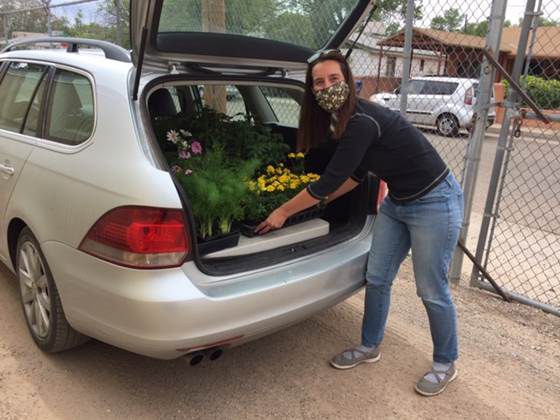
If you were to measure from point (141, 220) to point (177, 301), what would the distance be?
37 centimetres

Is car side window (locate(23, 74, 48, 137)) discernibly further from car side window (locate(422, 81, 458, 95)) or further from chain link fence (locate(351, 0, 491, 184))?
car side window (locate(422, 81, 458, 95))

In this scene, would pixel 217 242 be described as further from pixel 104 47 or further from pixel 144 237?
pixel 104 47

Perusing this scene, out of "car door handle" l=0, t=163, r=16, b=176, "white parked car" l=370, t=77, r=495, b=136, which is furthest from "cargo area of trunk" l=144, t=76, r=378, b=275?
"white parked car" l=370, t=77, r=495, b=136

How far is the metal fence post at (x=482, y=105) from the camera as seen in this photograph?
3.49 meters

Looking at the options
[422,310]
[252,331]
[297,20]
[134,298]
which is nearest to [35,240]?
[134,298]

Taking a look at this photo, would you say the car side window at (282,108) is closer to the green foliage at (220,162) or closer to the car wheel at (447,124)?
the green foliage at (220,162)

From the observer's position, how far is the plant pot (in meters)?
2.46

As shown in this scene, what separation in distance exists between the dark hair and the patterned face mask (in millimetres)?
22

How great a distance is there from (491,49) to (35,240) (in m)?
3.14

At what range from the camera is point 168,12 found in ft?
8.47

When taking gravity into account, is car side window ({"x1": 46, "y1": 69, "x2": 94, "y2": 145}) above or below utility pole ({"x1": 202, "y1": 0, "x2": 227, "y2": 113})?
below

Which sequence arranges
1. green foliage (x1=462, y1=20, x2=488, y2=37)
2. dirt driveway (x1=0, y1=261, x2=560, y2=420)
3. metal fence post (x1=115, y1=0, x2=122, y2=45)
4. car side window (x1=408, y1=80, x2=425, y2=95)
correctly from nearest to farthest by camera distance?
dirt driveway (x1=0, y1=261, x2=560, y2=420) → green foliage (x1=462, y1=20, x2=488, y2=37) → metal fence post (x1=115, y1=0, x2=122, y2=45) → car side window (x1=408, y1=80, x2=425, y2=95)

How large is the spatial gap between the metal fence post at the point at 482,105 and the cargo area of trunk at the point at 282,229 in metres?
1.09

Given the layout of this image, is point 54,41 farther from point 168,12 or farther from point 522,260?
point 522,260
